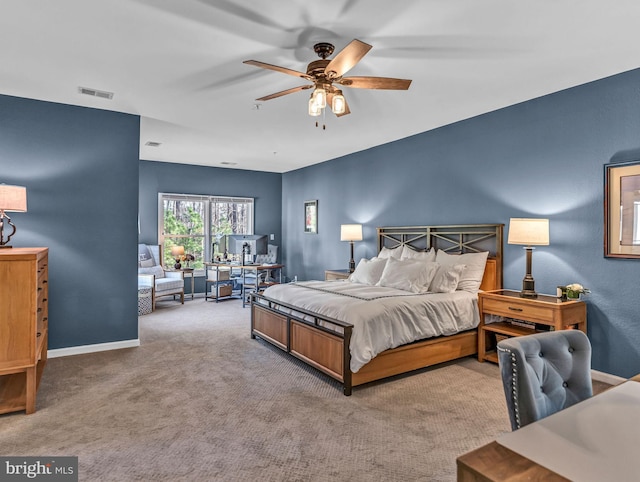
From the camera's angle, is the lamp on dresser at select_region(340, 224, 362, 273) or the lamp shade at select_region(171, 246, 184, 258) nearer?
the lamp on dresser at select_region(340, 224, 362, 273)

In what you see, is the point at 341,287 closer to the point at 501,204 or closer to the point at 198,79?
the point at 501,204

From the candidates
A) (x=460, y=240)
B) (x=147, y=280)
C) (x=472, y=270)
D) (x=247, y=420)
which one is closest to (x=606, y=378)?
(x=472, y=270)

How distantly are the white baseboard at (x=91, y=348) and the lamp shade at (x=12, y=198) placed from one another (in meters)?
1.68

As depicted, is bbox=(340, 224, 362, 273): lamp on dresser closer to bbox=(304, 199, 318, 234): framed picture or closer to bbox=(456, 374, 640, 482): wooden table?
bbox=(304, 199, 318, 234): framed picture

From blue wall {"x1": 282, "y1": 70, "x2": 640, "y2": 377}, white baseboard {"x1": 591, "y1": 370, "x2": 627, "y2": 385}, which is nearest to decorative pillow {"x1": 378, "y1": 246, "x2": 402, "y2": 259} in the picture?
blue wall {"x1": 282, "y1": 70, "x2": 640, "y2": 377}

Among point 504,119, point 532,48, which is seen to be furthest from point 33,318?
point 504,119

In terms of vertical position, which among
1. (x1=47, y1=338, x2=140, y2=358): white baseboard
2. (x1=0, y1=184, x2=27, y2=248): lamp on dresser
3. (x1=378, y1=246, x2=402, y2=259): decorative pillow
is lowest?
(x1=47, y1=338, x2=140, y2=358): white baseboard

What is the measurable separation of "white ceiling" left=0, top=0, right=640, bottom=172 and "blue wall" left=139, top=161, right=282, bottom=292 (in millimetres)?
3201

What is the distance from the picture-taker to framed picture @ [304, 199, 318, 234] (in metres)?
7.92

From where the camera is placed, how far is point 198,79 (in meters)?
3.55

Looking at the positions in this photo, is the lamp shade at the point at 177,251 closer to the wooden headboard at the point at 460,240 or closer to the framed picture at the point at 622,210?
the wooden headboard at the point at 460,240

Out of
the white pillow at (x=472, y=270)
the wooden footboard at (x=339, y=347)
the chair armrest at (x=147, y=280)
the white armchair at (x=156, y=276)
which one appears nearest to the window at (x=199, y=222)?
the white armchair at (x=156, y=276)

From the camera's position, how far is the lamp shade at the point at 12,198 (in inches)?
129

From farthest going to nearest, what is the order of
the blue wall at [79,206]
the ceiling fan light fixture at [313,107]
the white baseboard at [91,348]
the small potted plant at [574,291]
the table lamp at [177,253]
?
the table lamp at [177,253], the white baseboard at [91,348], the blue wall at [79,206], the small potted plant at [574,291], the ceiling fan light fixture at [313,107]
